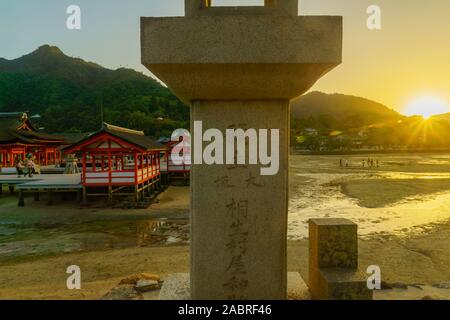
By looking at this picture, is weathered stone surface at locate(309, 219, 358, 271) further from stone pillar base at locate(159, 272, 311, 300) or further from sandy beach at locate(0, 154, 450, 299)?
sandy beach at locate(0, 154, 450, 299)

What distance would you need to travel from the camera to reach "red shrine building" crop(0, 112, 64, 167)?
25.6 m

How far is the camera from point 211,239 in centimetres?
311

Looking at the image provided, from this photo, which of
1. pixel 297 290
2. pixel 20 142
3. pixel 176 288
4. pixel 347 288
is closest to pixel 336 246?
pixel 347 288

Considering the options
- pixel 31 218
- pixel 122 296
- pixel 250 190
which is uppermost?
pixel 250 190

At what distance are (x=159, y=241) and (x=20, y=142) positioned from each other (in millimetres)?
20659

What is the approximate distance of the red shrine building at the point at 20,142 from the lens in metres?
25.6

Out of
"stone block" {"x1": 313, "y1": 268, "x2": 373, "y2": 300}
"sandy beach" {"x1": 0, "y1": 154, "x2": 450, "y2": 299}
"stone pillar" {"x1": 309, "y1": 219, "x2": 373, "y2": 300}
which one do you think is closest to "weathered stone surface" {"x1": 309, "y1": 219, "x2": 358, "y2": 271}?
"stone pillar" {"x1": 309, "y1": 219, "x2": 373, "y2": 300}

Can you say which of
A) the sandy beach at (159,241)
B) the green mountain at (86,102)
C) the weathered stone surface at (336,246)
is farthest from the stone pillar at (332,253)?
the green mountain at (86,102)

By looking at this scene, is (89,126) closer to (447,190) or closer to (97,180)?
(97,180)

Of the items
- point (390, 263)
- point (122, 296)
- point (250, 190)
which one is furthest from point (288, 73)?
point (390, 263)

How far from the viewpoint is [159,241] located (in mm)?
11383

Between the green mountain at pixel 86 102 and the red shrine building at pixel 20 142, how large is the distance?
25.0 m

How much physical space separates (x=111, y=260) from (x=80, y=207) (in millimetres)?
8819
